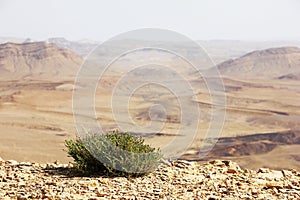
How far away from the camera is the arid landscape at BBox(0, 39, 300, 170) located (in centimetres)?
3419

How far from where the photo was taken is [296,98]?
77.9 m

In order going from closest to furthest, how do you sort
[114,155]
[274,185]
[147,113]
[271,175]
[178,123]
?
1. [274,185]
2. [114,155]
3. [271,175]
4. [178,123]
5. [147,113]

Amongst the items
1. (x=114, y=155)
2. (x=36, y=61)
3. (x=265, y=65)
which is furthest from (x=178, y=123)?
(x=265, y=65)

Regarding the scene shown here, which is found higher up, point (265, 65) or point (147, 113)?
point (265, 65)

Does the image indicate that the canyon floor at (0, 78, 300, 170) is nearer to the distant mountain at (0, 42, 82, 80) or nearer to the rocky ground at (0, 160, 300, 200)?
the rocky ground at (0, 160, 300, 200)

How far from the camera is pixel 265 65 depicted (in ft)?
421

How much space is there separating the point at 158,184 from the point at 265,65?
126818mm

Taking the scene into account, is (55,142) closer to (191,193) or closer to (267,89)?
(191,193)

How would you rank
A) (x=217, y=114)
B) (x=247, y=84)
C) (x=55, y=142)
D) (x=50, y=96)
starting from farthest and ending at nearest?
(x=247, y=84), (x=50, y=96), (x=217, y=114), (x=55, y=142)

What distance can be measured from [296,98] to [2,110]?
161 feet

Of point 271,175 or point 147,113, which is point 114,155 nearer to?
point 271,175

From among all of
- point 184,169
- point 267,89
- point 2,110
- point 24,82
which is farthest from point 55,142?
point 267,89

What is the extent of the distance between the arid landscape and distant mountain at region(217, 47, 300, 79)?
535mm

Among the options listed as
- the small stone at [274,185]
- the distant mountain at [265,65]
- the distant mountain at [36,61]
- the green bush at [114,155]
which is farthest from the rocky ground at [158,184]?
the distant mountain at [265,65]
